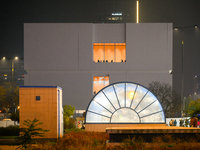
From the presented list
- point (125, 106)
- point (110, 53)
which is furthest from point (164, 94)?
point (125, 106)

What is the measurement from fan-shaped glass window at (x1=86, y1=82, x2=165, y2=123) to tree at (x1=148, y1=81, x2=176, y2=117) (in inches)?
826

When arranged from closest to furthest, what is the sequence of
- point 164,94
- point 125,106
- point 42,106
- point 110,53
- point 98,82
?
point 42,106, point 125,106, point 164,94, point 98,82, point 110,53

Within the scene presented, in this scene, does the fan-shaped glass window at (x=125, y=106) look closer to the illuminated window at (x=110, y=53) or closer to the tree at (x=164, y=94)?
the tree at (x=164, y=94)

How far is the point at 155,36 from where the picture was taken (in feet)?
159

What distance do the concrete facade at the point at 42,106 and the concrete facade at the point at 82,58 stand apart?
2709cm

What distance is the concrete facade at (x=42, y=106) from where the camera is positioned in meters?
20.3

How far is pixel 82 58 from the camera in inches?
1896

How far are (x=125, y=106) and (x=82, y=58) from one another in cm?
2609

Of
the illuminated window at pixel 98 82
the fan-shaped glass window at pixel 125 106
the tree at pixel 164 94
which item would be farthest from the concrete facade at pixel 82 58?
the fan-shaped glass window at pixel 125 106

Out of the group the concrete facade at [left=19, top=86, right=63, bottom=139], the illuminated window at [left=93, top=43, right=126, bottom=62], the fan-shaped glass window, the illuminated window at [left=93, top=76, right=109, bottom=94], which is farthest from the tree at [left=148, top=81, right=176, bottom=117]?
the concrete facade at [left=19, top=86, right=63, bottom=139]

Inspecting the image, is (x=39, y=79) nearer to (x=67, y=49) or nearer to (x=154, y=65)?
(x=67, y=49)

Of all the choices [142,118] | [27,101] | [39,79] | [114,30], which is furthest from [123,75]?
[27,101]

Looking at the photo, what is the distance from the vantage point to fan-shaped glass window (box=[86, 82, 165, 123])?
2325 centimetres

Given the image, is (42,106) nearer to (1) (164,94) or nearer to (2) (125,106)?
(2) (125,106)
